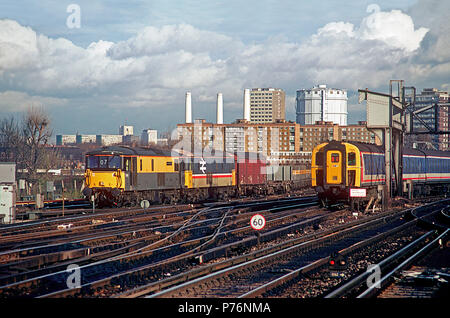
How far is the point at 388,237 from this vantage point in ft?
71.5

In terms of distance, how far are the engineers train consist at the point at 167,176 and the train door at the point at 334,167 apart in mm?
10816

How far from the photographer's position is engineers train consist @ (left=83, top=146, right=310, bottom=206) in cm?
3188

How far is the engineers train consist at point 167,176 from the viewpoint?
31875 mm

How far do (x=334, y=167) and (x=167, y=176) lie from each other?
1116 cm

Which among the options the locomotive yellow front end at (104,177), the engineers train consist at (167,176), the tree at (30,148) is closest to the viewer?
the locomotive yellow front end at (104,177)
